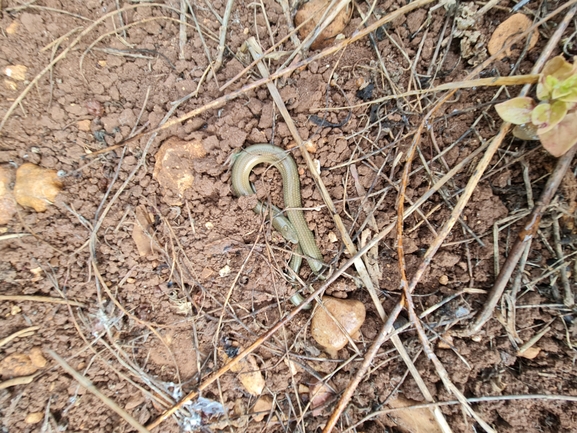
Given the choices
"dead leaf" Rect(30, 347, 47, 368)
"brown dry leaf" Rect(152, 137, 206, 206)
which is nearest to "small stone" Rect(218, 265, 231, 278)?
"brown dry leaf" Rect(152, 137, 206, 206)

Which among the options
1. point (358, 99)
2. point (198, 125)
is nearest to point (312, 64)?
point (358, 99)

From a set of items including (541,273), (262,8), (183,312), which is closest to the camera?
(541,273)

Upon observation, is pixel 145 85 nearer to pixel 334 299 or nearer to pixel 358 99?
pixel 358 99

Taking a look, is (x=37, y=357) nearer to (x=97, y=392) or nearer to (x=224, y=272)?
(x=97, y=392)

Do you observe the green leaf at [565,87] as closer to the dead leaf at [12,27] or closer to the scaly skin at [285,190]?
the scaly skin at [285,190]

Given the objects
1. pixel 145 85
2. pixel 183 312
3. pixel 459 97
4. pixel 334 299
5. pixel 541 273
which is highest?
pixel 145 85

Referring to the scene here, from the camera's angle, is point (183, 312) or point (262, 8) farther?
point (183, 312)

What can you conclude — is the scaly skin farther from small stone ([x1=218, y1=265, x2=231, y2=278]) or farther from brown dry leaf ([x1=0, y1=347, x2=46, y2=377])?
brown dry leaf ([x1=0, y1=347, x2=46, y2=377])

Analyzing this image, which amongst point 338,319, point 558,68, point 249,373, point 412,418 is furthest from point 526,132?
point 249,373
